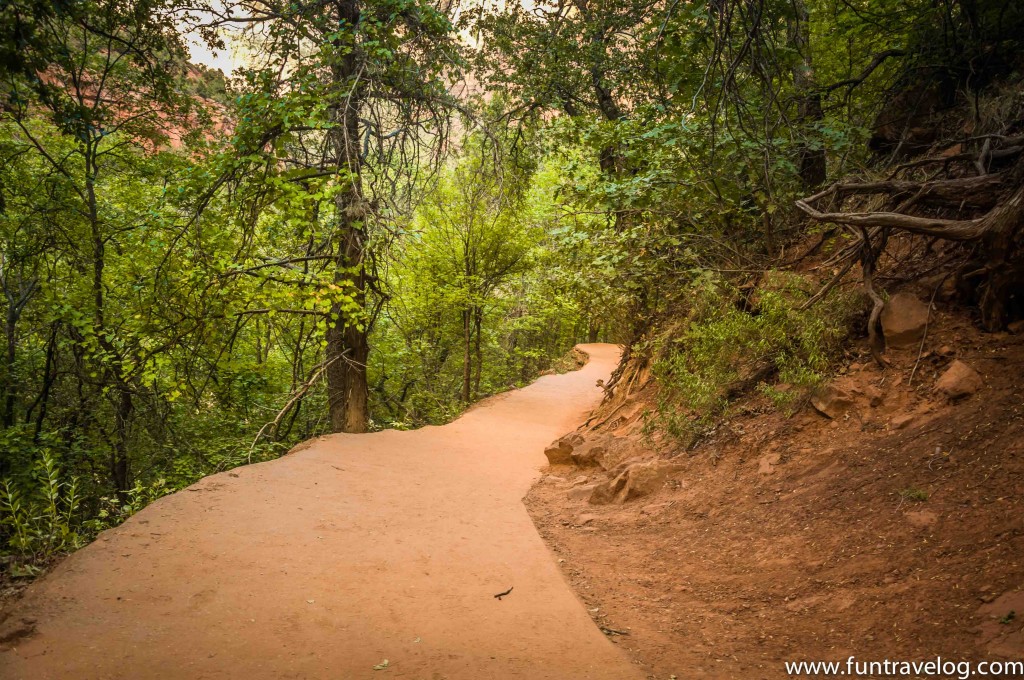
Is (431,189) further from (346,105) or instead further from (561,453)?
(561,453)

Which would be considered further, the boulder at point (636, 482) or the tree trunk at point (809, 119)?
the tree trunk at point (809, 119)

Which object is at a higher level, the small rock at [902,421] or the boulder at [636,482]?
the small rock at [902,421]

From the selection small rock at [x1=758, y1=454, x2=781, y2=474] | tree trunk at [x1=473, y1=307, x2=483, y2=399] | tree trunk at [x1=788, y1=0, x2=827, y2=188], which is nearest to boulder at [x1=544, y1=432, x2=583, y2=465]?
small rock at [x1=758, y1=454, x2=781, y2=474]

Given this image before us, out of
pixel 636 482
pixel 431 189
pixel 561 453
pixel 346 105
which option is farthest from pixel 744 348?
pixel 346 105

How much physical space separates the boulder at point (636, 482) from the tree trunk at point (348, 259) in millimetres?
3766

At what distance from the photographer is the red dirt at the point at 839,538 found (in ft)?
9.48

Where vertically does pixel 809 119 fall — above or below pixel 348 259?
above

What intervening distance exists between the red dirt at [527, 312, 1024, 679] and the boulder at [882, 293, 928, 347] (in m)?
0.12

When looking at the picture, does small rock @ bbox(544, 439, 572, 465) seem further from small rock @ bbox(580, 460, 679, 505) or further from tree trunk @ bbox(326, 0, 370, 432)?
tree trunk @ bbox(326, 0, 370, 432)

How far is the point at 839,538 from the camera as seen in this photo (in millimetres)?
3814

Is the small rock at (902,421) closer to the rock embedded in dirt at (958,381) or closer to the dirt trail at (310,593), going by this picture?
the rock embedded in dirt at (958,381)

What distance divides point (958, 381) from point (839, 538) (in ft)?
5.60

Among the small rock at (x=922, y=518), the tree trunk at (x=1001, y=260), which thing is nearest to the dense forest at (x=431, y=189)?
the tree trunk at (x=1001, y=260)

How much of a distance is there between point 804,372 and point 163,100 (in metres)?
6.15
